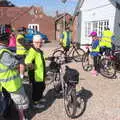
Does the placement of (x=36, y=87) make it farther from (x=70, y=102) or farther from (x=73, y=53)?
(x=73, y=53)

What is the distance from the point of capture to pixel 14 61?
17.8 feet

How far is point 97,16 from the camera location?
20656 mm

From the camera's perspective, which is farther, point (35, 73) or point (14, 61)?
point (35, 73)

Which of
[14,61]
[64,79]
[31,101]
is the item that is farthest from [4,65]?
[31,101]

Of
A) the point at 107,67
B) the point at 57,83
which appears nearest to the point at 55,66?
the point at 57,83

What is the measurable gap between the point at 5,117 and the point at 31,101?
117 cm

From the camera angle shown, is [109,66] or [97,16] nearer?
[109,66]

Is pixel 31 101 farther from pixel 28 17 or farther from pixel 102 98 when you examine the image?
pixel 28 17

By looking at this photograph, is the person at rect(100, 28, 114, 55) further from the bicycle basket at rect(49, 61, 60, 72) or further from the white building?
the white building

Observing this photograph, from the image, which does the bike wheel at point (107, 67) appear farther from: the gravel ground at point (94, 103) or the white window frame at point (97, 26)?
the white window frame at point (97, 26)

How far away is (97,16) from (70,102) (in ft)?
46.8

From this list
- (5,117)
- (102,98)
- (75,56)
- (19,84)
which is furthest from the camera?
(75,56)

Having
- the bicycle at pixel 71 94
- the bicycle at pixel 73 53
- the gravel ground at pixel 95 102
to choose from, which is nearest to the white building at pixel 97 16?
the bicycle at pixel 73 53

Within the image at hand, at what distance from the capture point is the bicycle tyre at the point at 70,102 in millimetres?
7023
